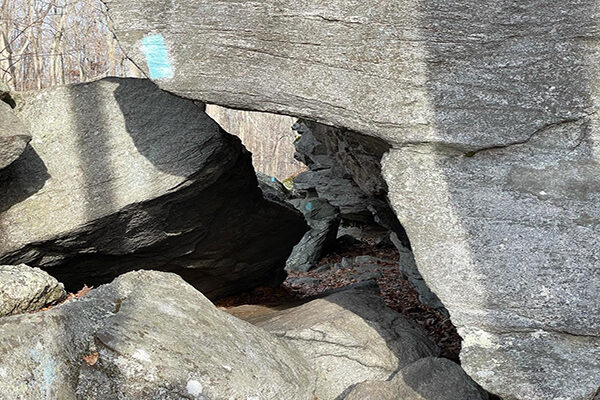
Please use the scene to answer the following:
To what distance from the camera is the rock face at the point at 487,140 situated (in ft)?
11.1

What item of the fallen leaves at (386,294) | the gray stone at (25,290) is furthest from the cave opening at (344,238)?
the gray stone at (25,290)

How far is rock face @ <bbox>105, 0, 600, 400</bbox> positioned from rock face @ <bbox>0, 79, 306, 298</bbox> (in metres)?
1.81

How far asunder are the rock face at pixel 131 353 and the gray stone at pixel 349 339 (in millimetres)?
587

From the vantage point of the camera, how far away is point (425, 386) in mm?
3779

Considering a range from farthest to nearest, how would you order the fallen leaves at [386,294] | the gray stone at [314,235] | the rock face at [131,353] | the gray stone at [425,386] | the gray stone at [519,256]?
the gray stone at [314,235] < the fallen leaves at [386,294] < the gray stone at [425,386] < the gray stone at [519,256] < the rock face at [131,353]

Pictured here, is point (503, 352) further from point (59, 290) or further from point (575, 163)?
point (59, 290)

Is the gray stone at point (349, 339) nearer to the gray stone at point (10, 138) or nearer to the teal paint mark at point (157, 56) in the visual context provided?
the teal paint mark at point (157, 56)

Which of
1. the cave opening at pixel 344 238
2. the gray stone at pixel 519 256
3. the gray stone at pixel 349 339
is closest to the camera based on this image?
the gray stone at pixel 519 256

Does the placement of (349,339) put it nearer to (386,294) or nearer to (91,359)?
(91,359)

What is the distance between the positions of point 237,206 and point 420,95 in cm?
302

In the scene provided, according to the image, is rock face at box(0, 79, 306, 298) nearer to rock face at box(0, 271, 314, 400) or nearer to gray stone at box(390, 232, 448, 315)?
rock face at box(0, 271, 314, 400)

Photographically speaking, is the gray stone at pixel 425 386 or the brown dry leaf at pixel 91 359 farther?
the gray stone at pixel 425 386

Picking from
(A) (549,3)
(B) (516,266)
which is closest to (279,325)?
(B) (516,266)

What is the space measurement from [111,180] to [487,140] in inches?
125
